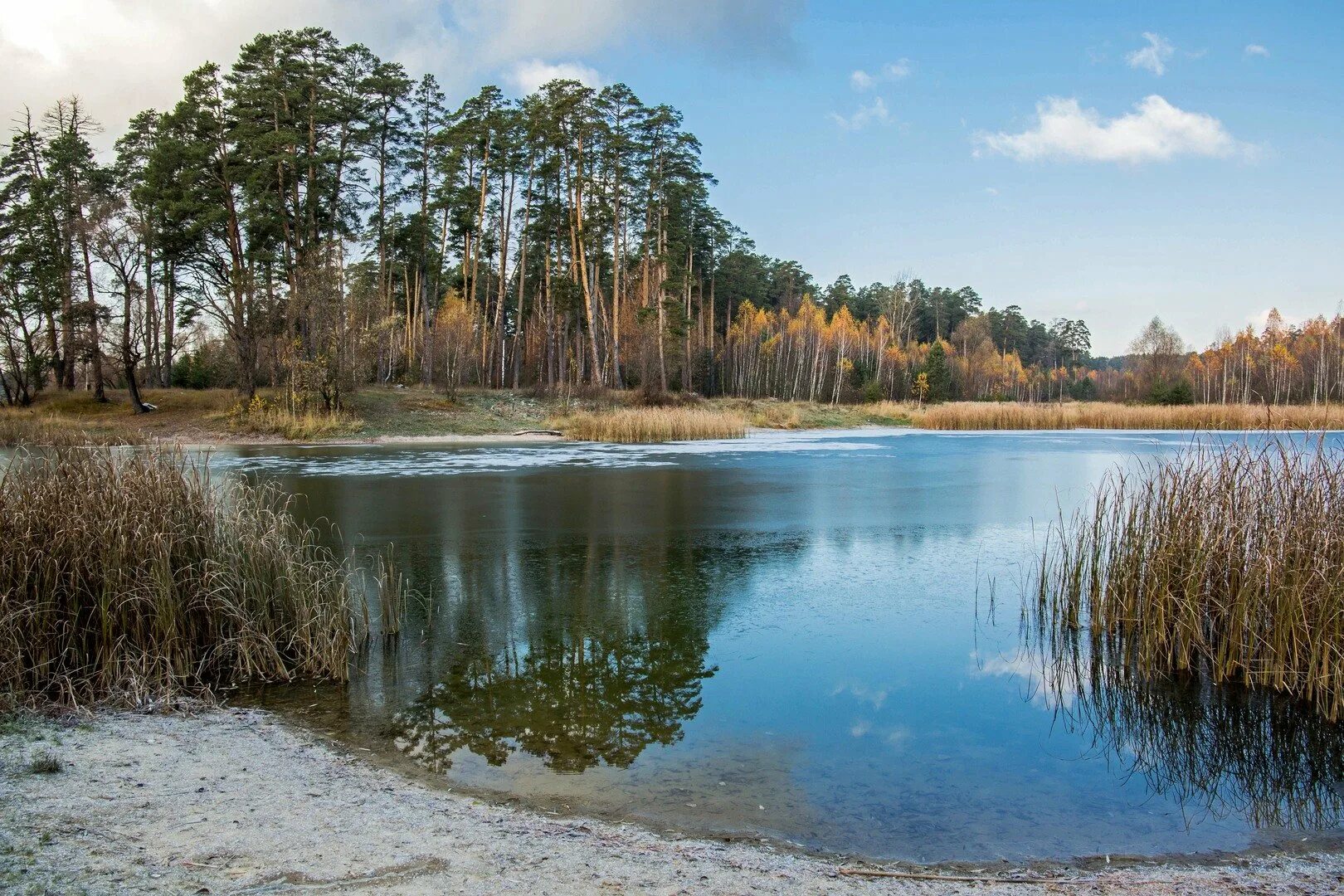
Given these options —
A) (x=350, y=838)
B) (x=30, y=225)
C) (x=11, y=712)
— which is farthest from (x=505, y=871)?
(x=30, y=225)

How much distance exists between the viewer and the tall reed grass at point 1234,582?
5.12 meters

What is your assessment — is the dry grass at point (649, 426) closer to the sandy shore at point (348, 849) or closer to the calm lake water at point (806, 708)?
the calm lake water at point (806, 708)

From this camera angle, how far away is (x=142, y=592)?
529cm

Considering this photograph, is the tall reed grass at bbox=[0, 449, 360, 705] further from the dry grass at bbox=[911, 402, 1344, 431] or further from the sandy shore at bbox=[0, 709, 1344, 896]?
the dry grass at bbox=[911, 402, 1344, 431]

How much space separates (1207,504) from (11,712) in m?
7.11

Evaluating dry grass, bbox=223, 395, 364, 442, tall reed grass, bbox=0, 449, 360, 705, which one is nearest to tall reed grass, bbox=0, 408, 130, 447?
dry grass, bbox=223, 395, 364, 442

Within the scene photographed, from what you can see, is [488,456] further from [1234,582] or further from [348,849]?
[348,849]

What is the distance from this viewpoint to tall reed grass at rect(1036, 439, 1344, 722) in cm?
512

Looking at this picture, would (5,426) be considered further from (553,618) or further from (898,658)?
(898,658)

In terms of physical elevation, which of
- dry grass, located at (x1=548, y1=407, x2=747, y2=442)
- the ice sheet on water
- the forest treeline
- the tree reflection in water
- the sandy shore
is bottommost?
the tree reflection in water

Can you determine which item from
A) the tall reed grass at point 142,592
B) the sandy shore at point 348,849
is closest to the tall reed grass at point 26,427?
the tall reed grass at point 142,592

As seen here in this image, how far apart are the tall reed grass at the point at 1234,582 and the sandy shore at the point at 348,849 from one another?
2003 millimetres

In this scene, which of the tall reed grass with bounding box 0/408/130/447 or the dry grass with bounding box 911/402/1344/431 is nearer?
the tall reed grass with bounding box 0/408/130/447

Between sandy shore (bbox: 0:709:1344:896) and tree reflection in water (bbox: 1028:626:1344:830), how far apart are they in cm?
57
